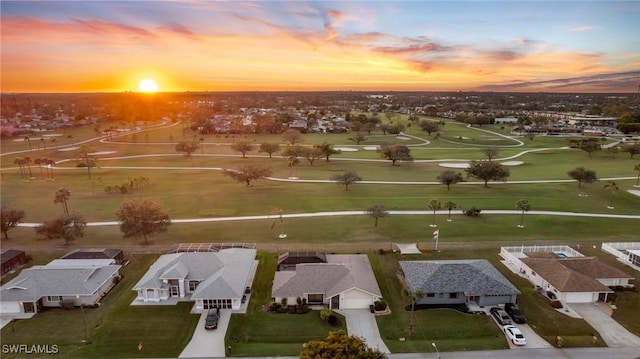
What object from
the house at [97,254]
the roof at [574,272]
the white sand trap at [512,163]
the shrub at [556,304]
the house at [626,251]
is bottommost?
the shrub at [556,304]

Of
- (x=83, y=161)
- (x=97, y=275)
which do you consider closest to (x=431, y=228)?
(x=97, y=275)

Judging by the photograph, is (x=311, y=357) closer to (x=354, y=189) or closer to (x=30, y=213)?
(x=354, y=189)

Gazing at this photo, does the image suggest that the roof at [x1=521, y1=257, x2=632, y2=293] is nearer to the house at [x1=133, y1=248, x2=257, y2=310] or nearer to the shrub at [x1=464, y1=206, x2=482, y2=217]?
the shrub at [x1=464, y1=206, x2=482, y2=217]

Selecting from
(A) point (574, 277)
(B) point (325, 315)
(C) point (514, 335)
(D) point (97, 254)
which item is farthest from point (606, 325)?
(D) point (97, 254)

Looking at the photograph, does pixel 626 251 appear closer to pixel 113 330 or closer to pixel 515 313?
pixel 515 313

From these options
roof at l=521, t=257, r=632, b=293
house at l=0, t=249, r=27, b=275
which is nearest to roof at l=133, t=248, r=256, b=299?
house at l=0, t=249, r=27, b=275

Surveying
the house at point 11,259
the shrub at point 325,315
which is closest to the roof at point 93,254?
the house at point 11,259

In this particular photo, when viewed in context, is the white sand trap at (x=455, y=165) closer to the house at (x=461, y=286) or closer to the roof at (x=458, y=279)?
the roof at (x=458, y=279)
